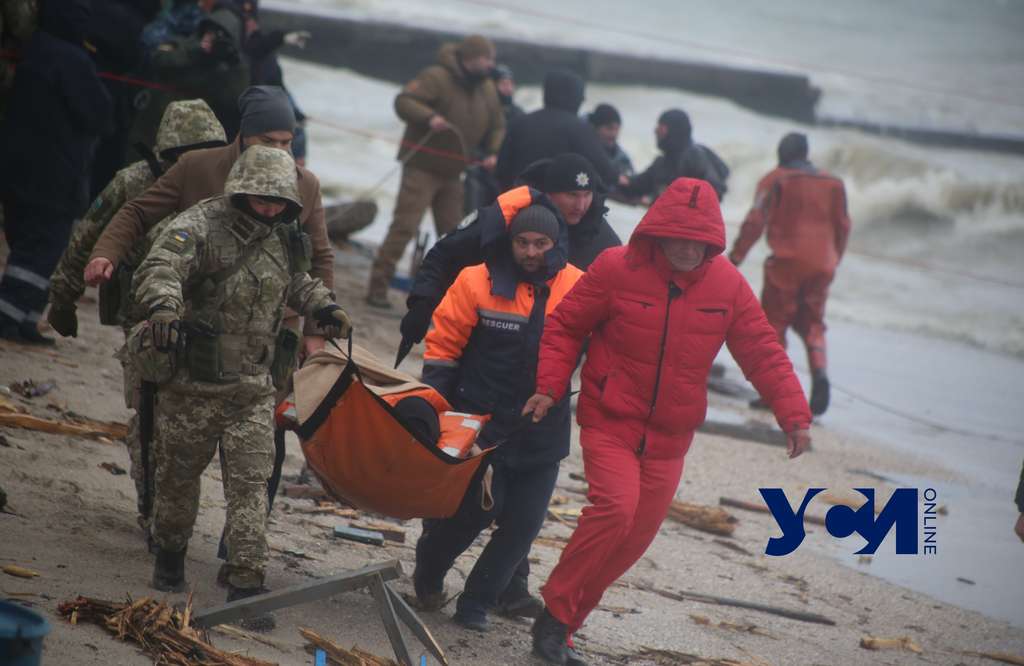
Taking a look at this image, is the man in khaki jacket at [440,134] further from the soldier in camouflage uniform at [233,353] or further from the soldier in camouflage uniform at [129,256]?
the soldier in camouflage uniform at [233,353]

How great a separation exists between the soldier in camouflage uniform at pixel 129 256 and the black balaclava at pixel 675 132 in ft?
19.3

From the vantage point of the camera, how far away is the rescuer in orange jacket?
561 centimetres

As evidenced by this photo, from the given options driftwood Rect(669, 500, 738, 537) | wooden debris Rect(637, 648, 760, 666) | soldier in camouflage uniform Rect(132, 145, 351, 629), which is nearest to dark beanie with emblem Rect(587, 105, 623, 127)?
driftwood Rect(669, 500, 738, 537)

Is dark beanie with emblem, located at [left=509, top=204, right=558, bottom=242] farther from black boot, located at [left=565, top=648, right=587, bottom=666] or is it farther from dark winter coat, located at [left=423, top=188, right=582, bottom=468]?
black boot, located at [left=565, top=648, right=587, bottom=666]

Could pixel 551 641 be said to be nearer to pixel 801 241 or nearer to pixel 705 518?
pixel 705 518

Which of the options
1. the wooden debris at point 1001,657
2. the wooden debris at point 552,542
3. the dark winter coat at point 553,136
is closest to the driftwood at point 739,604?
the wooden debris at point 552,542

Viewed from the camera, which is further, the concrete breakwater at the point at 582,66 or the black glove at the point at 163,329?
the concrete breakwater at the point at 582,66

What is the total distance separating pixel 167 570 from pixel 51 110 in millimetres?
3722

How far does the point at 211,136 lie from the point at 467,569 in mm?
2223

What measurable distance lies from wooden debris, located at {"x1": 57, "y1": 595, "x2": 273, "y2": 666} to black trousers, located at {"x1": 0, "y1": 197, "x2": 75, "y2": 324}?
3689 mm

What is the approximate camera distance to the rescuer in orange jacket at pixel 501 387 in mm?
5605

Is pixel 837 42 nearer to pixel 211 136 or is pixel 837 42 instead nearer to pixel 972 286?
pixel 972 286

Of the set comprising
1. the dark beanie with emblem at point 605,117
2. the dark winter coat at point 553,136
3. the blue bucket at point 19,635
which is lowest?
the blue bucket at point 19,635

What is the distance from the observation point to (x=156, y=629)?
4461 millimetres
